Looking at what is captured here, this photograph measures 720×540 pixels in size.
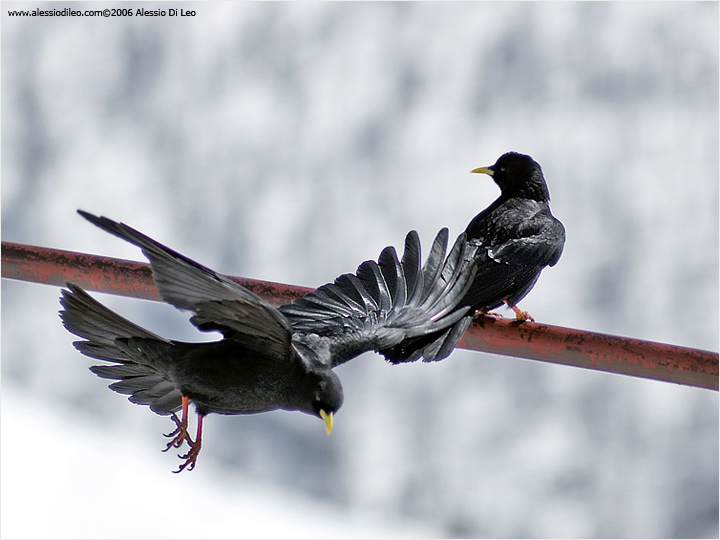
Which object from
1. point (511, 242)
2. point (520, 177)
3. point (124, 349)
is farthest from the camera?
point (520, 177)

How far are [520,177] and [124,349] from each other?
1.34 metres

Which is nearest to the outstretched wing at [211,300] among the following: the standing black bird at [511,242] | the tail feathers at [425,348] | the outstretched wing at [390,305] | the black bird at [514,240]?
the outstretched wing at [390,305]

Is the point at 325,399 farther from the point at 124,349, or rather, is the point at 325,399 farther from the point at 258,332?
the point at 124,349

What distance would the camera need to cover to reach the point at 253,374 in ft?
3.96

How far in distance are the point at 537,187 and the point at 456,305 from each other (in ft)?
2.91

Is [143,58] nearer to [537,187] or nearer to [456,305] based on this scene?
[537,187]

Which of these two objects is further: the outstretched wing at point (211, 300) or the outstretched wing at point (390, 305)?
the outstretched wing at point (390, 305)

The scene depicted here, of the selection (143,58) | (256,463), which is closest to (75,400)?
(256,463)

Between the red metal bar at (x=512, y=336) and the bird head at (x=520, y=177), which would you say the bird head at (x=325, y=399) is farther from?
the bird head at (x=520, y=177)

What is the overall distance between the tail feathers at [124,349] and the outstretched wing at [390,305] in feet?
0.78

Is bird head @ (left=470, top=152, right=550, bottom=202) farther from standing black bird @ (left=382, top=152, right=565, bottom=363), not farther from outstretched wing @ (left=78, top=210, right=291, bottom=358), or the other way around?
outstretched wing @ (left=78, top=210, right=291, bottom=358)

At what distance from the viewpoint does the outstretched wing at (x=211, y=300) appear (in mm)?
1049

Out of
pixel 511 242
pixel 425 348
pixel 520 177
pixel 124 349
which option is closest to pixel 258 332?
pixel 124 349

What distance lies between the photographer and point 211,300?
107 cm
